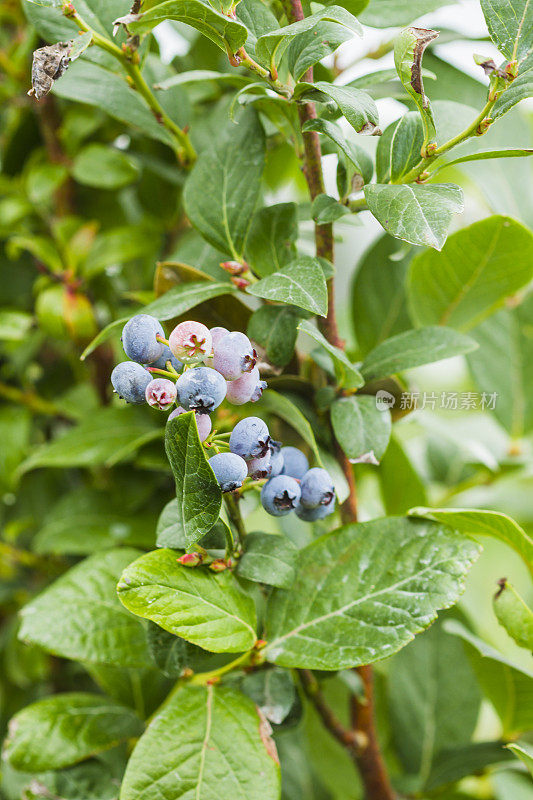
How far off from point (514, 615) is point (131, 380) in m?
0.32

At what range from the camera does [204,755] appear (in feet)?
1.41

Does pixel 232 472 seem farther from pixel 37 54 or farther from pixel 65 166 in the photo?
pixel 65 166

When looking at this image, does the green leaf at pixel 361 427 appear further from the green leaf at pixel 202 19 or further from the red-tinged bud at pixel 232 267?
the green leaf at pixel 202 19

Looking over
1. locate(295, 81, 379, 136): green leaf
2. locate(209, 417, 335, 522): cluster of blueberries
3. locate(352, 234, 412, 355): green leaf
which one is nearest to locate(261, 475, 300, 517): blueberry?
locate(209, 417, 335, 522): cluster of blueberries

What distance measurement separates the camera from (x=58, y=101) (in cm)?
84

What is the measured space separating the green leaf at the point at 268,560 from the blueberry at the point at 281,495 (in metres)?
0.03

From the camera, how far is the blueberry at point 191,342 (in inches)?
15.0

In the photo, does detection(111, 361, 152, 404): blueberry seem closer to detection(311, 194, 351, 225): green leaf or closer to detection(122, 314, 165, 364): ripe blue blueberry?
detection(122, 314, 165, 364): ripe blue blueberry

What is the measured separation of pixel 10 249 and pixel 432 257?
466 mm

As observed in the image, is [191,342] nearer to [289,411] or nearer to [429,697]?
[289,411]

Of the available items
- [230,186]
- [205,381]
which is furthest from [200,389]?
[230,186]

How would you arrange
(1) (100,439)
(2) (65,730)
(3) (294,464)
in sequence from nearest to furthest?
(3) (294,464), (2) (65,730), (1) (100,439)

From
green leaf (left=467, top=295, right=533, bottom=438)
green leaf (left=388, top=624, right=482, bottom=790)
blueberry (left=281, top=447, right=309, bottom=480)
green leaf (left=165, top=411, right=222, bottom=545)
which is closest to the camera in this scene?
green leaf (left=165, top=411, right=222, bottom=545)

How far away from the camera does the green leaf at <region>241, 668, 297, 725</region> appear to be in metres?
0.49
